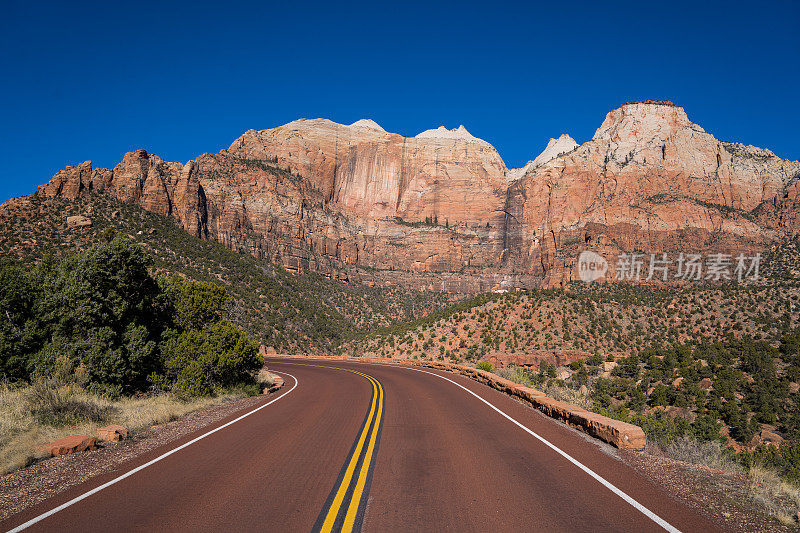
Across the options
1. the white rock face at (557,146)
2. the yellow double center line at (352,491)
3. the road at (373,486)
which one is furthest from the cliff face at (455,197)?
the yellow double center line at (352,491)

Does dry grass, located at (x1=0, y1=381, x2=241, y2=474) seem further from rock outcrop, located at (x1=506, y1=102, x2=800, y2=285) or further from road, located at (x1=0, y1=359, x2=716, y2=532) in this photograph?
rock outcrop, located at (x1=506, y1=102, x2=800, y2=285)

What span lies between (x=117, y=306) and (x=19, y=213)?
49.5 m

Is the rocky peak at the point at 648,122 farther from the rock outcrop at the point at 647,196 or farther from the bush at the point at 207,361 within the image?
the bush at the point at 207,361

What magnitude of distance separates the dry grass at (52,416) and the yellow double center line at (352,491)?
563cm

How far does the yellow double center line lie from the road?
0.07 ft

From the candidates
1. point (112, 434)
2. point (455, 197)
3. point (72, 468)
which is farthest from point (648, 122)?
point (72, 468)

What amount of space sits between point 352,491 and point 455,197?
121 metres

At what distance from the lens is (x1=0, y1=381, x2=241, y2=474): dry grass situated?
755 cm

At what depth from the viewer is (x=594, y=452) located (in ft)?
25.1

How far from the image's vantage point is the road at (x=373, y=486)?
469 centimetres

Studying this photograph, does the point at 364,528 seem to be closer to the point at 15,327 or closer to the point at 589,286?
the point at 15,327

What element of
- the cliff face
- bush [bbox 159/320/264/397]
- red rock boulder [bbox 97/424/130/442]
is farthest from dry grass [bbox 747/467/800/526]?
the cliff face

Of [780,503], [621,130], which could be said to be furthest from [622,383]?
[621,130]

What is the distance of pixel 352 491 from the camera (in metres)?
5.65
